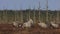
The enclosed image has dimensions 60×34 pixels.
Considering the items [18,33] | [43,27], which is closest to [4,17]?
[43,27]

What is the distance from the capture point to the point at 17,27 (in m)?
10.6

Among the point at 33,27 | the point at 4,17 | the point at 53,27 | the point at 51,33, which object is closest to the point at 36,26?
the point at 33,27

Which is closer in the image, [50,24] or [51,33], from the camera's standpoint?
[51,33]

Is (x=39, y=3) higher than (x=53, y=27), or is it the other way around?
(x=39, y=3)

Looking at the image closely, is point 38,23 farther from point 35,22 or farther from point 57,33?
point 57,33

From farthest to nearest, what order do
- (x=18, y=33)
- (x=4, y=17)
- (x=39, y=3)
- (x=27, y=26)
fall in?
(x=4, y=17), (x=27, y=26), (x=39, y=3), (x=18, y=33)

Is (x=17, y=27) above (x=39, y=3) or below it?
below

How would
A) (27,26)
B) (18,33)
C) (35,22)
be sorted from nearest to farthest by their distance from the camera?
(18,33) → (27,26) → (35,22)

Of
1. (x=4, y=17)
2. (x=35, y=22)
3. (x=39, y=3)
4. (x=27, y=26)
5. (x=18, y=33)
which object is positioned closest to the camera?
(x=18, y=33)

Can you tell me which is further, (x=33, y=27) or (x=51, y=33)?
(x=33, y=27)

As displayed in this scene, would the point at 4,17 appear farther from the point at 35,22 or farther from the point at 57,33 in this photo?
the point at 57,33

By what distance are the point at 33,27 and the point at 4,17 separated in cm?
537

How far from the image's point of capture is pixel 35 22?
36.9 ft

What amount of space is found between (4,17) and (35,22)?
485 centimetres
